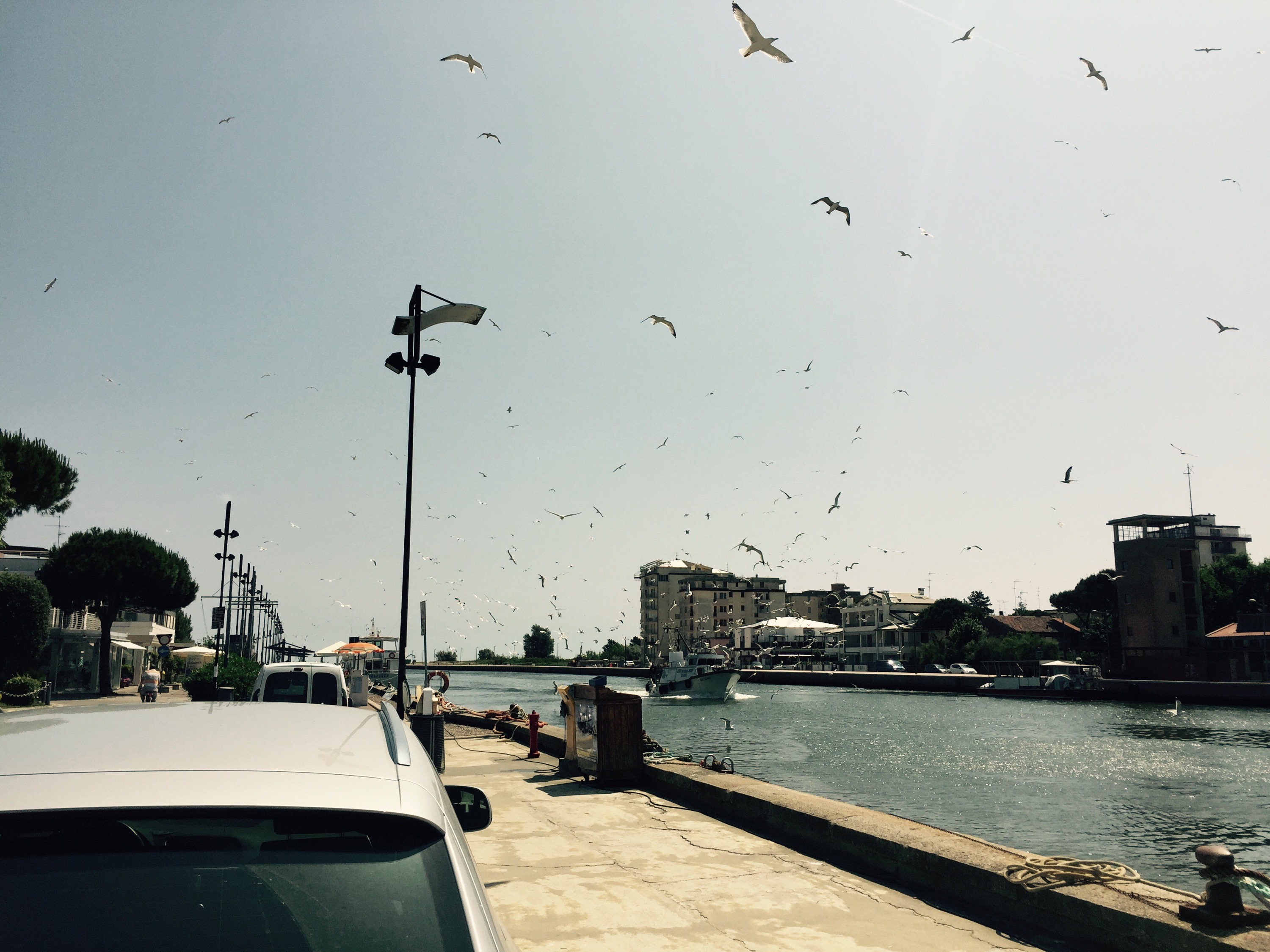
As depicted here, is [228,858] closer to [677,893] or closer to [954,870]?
[677,893]

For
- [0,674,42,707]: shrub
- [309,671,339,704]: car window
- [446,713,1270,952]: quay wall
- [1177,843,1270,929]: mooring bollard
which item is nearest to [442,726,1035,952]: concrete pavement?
[446,713,1270,952]: quay wall

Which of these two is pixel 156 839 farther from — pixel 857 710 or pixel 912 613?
pixel 912 613

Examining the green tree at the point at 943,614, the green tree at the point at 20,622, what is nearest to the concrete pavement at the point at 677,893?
the green tree at the point at 20,622

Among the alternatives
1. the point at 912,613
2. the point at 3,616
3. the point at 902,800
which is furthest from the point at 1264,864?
the point at 912,613

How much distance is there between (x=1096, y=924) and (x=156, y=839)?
18.4ft

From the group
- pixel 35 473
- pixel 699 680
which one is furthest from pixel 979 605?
pixel 35 473

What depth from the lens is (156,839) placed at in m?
1.86

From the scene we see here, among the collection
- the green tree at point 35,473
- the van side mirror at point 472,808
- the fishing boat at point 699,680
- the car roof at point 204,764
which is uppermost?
the green tree at point 35,473

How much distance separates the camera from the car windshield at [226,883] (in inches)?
67.5

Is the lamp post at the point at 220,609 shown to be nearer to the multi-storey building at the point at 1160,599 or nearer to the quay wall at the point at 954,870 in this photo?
the quay wall at the point at 954,870

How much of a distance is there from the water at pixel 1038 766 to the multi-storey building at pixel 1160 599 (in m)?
16.2

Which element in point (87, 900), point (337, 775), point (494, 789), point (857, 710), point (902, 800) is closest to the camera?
point (87, 900)

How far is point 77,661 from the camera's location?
4328 centimetres

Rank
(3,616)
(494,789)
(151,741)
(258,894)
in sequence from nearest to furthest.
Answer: (258,894)
(151,741)
(494,789)
(3,616)
